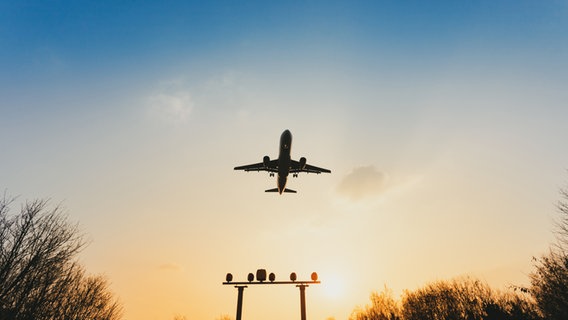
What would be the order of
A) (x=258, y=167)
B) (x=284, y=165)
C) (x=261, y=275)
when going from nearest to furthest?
(x=261, y=275), (x=284, y=165), (x=258, y=167)

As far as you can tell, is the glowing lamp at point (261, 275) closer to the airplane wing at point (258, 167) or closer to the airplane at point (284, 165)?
the airplane at point (284, 165)

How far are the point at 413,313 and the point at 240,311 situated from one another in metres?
40.4

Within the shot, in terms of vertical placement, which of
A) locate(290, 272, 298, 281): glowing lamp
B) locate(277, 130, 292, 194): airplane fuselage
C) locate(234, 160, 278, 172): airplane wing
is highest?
locate(234, 160, 278, 172): airplane wing

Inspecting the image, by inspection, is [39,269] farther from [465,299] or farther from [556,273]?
[465,299]

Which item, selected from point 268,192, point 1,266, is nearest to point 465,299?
point 268,192

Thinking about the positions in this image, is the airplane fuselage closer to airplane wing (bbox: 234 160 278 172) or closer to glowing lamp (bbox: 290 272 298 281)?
airplane wing (bbox: 234 160 278 172)

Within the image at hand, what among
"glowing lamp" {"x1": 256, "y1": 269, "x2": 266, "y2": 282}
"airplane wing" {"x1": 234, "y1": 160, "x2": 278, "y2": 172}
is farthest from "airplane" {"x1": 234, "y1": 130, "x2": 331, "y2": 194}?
"glowing lamp" {"x1": 256, "y1": 269, "x2": 266, "y2": 282}

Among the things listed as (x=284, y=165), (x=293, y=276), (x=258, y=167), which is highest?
(x=258, y=167)

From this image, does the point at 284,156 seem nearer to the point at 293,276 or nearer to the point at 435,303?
the point at 293,276

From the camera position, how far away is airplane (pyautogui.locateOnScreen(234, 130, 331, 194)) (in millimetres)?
30561

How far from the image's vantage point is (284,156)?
31672mm

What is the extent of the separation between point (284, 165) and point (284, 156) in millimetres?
1550

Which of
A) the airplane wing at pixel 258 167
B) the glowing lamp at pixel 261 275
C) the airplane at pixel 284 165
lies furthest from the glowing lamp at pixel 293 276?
the airplane wing at pixel 258 167

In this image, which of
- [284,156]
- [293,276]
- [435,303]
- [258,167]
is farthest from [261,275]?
[435,303]
